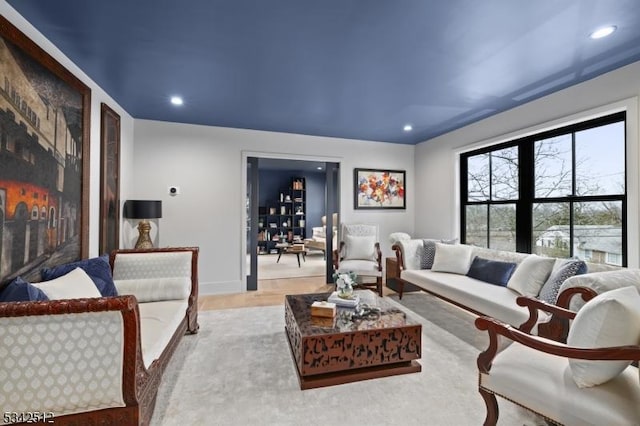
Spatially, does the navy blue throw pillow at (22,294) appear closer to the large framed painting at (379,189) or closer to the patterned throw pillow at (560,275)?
the patterned throw pillow at (560,275)

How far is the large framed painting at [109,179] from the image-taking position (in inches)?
118

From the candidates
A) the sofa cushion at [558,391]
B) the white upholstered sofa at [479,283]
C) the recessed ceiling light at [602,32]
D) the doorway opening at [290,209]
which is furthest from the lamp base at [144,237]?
the recessed ceiling light at [602,32]

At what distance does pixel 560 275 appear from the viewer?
229 centimetres

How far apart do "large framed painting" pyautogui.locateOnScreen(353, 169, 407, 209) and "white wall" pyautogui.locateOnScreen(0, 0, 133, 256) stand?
345 centimetres

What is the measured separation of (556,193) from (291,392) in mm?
3433

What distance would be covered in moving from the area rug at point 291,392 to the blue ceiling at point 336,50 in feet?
8.23

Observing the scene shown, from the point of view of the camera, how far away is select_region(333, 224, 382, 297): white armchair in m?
4.26

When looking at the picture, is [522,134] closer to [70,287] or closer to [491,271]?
[491,271]

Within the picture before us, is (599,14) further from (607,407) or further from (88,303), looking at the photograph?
(88,303)

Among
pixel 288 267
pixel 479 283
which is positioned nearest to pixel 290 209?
pixel 288 267

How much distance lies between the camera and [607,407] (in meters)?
1.13

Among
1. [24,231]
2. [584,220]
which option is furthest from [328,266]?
[24,231]

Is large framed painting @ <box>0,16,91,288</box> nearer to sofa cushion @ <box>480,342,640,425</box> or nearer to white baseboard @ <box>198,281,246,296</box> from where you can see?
white baseboard @ <box>198,281,246,296</box>

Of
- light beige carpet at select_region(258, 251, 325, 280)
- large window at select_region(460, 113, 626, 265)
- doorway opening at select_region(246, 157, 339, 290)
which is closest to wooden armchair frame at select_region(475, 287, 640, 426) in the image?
large window at select_region(460, 113, 626, 265)
